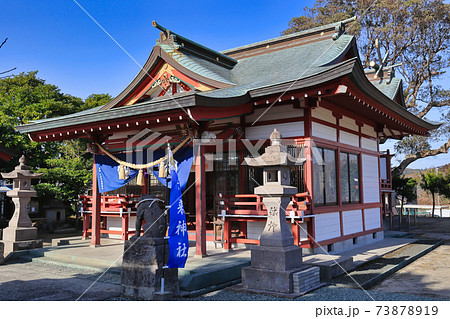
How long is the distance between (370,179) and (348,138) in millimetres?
2421

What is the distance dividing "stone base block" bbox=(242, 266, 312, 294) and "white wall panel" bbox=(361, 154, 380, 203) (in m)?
7.22

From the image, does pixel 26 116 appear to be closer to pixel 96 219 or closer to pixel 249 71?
pixel 96 219

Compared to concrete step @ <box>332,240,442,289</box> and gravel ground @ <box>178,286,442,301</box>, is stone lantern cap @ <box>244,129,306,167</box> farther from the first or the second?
concrete step @ <box>332,240,442,289</box>

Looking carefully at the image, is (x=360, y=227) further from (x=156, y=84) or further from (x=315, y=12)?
(x=315, y=12)

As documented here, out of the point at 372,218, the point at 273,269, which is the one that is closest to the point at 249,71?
the point at 372,218

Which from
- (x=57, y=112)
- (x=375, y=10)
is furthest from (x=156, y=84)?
(x=375, y=10)

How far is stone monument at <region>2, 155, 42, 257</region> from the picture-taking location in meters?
10.6

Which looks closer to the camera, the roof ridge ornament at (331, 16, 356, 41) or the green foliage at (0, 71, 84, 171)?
the roof ridge ornament at (331, 16, 356, 41)

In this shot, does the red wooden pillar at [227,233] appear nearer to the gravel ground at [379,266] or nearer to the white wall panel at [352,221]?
the gravel ground at [379,266]

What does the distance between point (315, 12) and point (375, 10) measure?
19.4 ft

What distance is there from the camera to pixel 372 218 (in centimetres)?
1326

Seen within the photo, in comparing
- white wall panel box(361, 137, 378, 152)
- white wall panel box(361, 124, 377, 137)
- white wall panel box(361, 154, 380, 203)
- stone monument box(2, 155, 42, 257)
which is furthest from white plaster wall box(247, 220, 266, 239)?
stone monument box(2, 155, 42, 257)

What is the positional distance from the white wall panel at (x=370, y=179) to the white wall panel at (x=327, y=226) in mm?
2748

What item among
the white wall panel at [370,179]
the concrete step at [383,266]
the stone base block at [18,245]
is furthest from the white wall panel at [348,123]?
the stone base block at [18,245]
